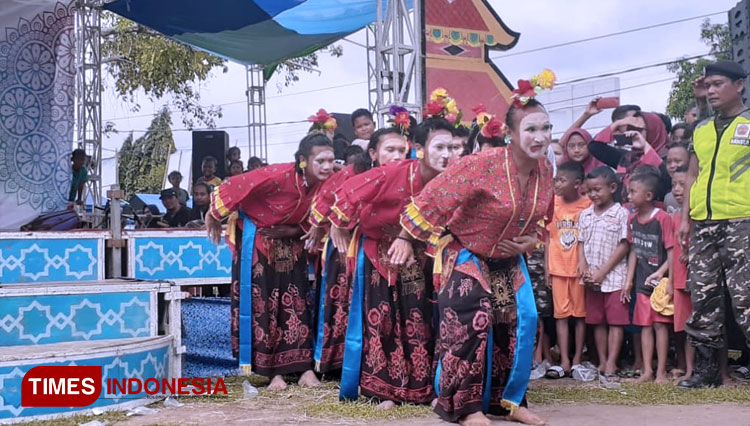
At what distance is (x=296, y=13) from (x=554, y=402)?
22.6ft

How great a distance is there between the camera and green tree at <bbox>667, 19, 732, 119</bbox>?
19.1 meters

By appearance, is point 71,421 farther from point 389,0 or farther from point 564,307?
point 389,0

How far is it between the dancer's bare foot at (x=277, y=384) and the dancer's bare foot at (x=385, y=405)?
1204 mm

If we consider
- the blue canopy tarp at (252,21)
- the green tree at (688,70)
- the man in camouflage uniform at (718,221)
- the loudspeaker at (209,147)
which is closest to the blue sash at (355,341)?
the man in camouflage uniform at (718,221)

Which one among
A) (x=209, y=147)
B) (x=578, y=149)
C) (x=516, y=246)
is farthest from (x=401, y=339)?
(x=209, y=147)

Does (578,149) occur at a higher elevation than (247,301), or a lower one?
higher

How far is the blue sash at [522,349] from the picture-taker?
4582 mm

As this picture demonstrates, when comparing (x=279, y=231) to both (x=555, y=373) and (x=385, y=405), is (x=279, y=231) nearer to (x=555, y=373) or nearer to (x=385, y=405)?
(x=385, y=405)

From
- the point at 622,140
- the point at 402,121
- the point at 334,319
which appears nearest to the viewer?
the point at 402,121

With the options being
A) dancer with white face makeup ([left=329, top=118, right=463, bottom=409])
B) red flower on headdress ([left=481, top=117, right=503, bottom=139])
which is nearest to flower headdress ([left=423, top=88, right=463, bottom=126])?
dancer with white face makeup ([left=329, top=118, right=463, bottom=409])

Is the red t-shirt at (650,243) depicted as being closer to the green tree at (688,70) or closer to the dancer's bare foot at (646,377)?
the dancer's bare foot at (646,377)

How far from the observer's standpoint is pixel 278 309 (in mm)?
6477

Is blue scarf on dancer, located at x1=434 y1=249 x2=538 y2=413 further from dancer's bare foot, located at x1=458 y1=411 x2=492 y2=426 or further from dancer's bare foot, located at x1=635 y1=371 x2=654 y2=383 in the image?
dancer's bare foot, located at x1=635 y1=371 x2=654 y2=383

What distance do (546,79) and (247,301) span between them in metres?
2.89
